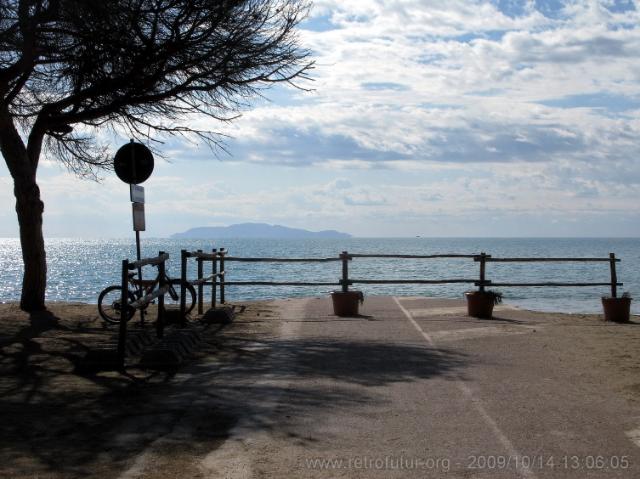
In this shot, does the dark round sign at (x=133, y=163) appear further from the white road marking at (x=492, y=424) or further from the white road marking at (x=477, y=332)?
the white road marking at (x=492, y=424)

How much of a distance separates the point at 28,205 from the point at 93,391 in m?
8.51

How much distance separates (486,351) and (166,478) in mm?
7358

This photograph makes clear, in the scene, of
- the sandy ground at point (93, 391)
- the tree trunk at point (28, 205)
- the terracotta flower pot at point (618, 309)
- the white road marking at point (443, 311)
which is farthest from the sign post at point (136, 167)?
the terracotta flower pot at point (618, 309)

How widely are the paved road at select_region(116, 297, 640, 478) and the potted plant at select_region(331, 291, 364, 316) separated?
13.5ft

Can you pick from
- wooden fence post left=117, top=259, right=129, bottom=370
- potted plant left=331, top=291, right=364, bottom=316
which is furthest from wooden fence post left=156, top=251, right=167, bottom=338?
potted plant left=331, top=291, right=364, bottom=316

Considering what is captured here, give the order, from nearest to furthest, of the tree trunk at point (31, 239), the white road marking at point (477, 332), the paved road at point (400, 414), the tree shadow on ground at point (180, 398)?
1. the paved road at point (400, 414)
2. the tree shadow on ground at point (180, 398)
3. the white road marking at point (477, 332)
4. the tree trunk at point (31, 239)

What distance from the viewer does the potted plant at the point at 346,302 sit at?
57.8 feet

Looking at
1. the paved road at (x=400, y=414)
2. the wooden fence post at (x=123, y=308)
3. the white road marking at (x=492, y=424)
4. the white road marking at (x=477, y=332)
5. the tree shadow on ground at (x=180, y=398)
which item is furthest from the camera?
the white road marking at (x=477, y=332)

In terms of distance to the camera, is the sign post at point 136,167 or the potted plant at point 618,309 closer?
the sign post at point 136,167

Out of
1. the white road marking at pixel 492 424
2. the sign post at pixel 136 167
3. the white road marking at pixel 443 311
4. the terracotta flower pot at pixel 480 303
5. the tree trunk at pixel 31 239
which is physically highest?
the sign post at pixel 136 167

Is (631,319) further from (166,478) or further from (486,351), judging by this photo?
(166,478)

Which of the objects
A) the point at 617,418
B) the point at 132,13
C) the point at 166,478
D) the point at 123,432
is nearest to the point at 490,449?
the point at 617,418

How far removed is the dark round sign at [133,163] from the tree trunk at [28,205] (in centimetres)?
450

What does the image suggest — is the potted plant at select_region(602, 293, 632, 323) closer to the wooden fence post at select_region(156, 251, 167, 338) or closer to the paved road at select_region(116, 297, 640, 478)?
the paved road at select_region(116, 297, 640, 478)
